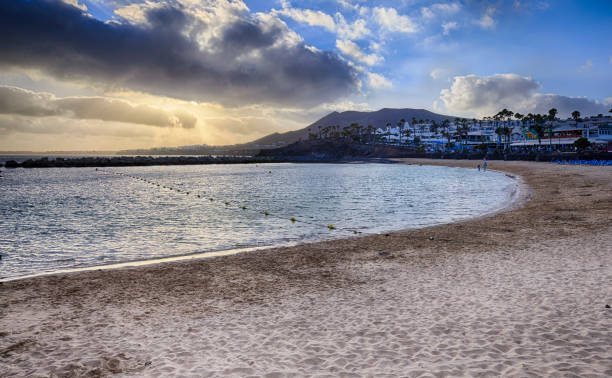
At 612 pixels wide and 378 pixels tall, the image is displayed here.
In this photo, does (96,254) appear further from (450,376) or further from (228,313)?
(450,376)

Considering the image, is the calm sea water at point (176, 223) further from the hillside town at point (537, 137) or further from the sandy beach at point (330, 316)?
the hillside town at point (537, 137)

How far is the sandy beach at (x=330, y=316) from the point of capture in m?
5.37

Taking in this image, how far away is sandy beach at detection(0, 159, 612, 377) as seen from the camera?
211 inches

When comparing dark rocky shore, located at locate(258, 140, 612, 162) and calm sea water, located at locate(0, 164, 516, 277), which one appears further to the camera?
dark rocky shore, located at locate(258, 140, 612, 162)

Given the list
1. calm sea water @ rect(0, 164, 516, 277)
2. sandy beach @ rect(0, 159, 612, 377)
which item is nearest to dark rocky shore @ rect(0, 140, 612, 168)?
calm sea water @ rect(0, 164, 516, 277)

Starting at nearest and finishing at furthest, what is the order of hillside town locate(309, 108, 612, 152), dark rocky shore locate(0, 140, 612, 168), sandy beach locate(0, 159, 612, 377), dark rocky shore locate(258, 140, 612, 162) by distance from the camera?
1. sandy beach locate(0, 159, 612, 377)
2. dark rocky shore locate(258, 140, 612, 162)
3. dark rocky shore locate(0, 140, 612, 168)
4. hillside town locate(309, 108, 612, 152)

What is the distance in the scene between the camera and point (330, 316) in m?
7.25

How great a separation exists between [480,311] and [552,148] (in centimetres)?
12849

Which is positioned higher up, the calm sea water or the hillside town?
the hillside town

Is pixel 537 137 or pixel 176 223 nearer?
pixel 176 223

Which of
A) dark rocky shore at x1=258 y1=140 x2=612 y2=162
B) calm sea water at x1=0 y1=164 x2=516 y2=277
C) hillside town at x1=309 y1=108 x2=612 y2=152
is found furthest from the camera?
hillside town at x1=309 y1=108 x2=612 y2=152

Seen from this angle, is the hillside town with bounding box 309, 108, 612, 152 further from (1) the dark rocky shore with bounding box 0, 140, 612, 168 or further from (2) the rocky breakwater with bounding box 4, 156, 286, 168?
(2) the rocky breakwater with bounding box 4, 156, 286, 168

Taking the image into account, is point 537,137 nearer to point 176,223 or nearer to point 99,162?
point 176,223

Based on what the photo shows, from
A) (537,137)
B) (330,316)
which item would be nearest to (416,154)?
(537,137)
